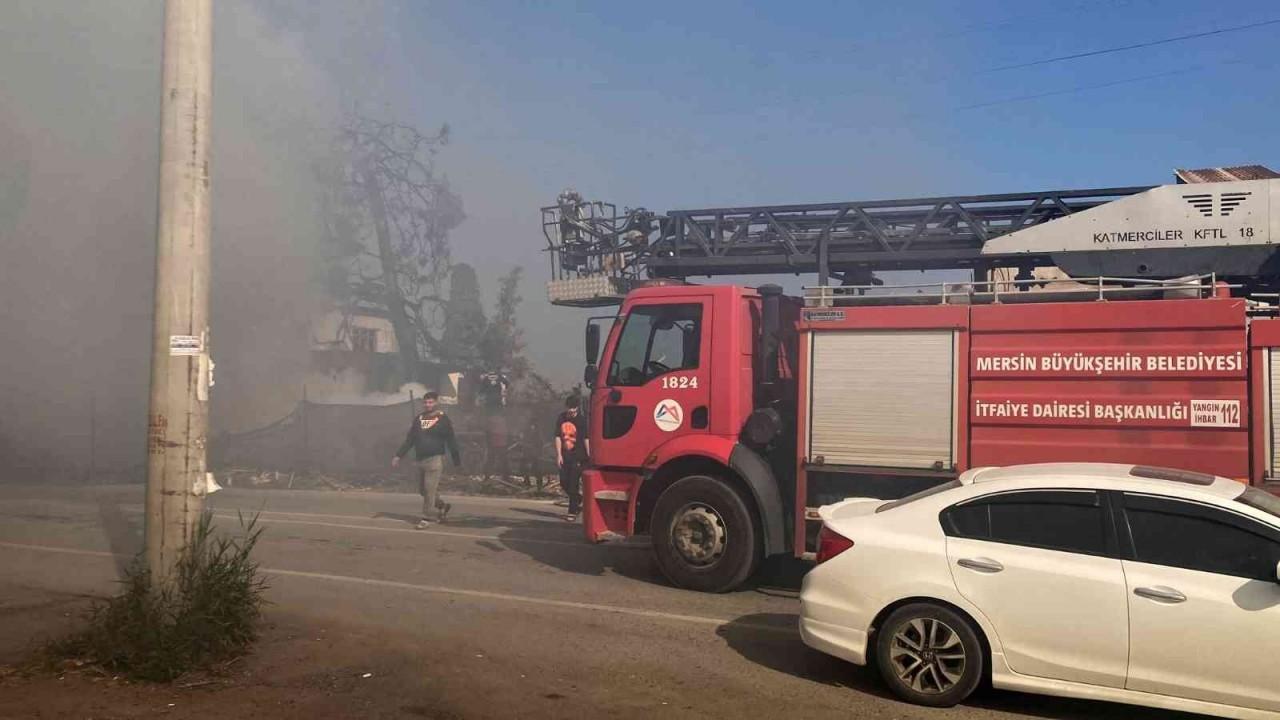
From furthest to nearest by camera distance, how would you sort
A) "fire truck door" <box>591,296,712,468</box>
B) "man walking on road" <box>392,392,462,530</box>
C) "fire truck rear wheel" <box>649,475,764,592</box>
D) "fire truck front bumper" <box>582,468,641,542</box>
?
1. "man walking on road" <box>392,392,462,530</box>
2. "fire truck front bumper" <box>582,468,641,542</box>
3. "fire truck door" <box>591,296,712,468</box>
4. "fire truck rear wheel" <box>649,475,764,592</box>

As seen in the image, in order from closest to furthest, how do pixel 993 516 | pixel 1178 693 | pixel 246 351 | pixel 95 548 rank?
pixel 1178 693 → pixel 993 516 → pixel 95 548 → pixel 246 351

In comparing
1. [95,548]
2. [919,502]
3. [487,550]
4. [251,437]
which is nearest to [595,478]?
[487,550]

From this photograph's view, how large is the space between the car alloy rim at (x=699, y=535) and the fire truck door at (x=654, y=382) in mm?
700

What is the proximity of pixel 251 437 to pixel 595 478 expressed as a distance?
15.3m

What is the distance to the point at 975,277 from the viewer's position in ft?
48.4

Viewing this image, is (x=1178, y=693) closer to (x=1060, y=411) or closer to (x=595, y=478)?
(x=1060, y=411)

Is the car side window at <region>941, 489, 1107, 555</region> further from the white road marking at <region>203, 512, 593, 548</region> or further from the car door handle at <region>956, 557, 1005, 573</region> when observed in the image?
the white road marking at <region>203, 512, 593, 548</region>

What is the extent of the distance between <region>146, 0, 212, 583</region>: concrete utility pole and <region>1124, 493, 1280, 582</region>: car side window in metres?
5.27

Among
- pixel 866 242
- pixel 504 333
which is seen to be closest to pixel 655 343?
pixel 866 242

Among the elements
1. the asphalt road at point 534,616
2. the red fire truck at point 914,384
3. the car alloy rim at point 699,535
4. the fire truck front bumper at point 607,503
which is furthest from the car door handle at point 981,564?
the fire truck front bumper at point 607,503

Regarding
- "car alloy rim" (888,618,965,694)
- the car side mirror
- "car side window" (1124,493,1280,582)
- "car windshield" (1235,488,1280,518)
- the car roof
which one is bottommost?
"car alloy rim" (888,618,965,694)

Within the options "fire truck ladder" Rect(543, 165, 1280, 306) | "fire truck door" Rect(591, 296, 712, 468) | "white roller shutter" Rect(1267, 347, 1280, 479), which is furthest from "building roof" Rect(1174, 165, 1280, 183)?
"fire truck door" Rect(591, 296, 712, 468)

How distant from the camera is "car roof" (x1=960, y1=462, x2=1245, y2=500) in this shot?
5223 millimetres

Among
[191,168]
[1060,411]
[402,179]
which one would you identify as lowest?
[1060,411]
